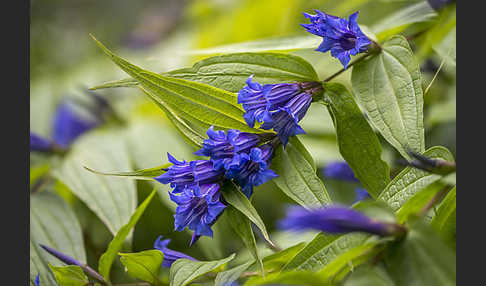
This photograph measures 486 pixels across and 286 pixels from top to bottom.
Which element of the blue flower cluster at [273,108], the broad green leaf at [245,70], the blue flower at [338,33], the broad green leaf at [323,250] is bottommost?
the broad green leaf at [323,250]

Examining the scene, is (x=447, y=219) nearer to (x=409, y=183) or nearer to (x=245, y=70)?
(x=409, y=183)

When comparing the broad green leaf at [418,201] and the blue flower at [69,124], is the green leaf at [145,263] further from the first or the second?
the blue flower at [69,124]

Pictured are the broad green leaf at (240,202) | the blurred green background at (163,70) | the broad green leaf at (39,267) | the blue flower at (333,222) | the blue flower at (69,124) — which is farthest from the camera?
the blue flower at (69,124)

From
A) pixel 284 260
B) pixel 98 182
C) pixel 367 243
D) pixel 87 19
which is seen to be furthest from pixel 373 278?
pixel 87 19

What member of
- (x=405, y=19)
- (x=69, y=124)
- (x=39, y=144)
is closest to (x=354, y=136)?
(x=405, y=19)

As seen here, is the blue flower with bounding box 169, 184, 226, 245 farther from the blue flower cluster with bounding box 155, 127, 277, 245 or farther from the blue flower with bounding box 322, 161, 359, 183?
the blue flower with bounding box 322, 161, 359, 183

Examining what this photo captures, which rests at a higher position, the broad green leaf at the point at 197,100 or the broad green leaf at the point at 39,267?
the broad green leaf at the point at 197,100

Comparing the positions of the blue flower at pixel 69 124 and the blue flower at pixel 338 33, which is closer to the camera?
the blue flower at pixel 338 33

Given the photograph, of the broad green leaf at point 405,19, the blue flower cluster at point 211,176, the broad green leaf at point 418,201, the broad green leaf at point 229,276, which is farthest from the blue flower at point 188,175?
the broad green leaf at point 405,19
